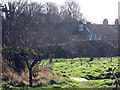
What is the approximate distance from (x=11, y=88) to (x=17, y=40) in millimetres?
2520

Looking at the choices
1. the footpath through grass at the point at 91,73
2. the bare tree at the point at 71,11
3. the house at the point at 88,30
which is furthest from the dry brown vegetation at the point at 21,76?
the bare tree at the point at 71,11

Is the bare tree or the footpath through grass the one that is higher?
the bare tree

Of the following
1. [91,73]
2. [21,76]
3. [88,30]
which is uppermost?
[88,30]

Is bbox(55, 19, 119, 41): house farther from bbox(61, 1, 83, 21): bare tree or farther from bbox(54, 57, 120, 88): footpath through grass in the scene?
bbox(54, 57, 120, 88): footpath through grass

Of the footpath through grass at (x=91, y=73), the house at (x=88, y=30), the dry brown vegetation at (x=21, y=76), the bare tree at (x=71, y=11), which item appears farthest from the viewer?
the bare tree at (x=71, y=11)

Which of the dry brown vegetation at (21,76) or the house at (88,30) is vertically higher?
the house at (88,30)

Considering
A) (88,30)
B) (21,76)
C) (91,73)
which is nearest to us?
(21,76)

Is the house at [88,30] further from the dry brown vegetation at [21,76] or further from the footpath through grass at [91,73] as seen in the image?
the dry brown vegetation at [21,76]

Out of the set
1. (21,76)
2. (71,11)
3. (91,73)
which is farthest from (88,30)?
(21,76)

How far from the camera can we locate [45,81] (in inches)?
308

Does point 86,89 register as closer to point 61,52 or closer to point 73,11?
point 61,52

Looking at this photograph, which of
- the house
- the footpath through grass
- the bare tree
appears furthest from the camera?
the bare tree

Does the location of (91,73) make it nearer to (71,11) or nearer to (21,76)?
(21,76)

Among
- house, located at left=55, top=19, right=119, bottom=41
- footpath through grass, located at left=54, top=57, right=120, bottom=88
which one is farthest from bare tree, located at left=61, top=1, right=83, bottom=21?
footpath through grass, located at left=54, top=57, right=120, bottom=88
